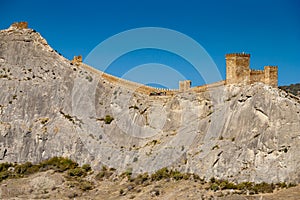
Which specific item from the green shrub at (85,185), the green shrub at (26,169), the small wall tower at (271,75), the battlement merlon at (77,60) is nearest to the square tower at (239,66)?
the small wall tower at (271,75)

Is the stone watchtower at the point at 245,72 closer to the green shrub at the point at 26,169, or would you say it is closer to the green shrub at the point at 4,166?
the green shrub at the point at 26,169

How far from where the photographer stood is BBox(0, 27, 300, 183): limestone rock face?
48625mm

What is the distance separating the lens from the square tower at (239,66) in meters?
50.9

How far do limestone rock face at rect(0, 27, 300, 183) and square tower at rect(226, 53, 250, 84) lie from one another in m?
0.78

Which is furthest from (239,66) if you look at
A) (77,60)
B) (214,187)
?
(77,60)

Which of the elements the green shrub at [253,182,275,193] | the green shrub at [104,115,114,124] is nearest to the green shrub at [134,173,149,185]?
the green shrub at [104,115,114,124]

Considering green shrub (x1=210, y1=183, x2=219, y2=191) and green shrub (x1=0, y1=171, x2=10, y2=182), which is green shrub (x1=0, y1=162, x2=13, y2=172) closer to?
green shrub (x1=0, y1=171, x2=10, y2=182)

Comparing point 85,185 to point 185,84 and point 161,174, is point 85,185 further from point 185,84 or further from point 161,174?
point 185,84

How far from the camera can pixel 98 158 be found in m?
58.1

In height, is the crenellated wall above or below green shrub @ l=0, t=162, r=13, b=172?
above

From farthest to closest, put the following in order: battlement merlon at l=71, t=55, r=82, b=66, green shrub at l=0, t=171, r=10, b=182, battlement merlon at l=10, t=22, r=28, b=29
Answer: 1. battlement merlon at l=10, t=22, r=28, b=29
2. battlement merlon at l=71, t=55, r=82, b=66
3. green shrub at l=0, t=171, r=10, b=182

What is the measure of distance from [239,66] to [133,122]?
1204cm

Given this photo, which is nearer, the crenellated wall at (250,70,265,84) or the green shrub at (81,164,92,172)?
the crenellated wall at (250,70,265,84)

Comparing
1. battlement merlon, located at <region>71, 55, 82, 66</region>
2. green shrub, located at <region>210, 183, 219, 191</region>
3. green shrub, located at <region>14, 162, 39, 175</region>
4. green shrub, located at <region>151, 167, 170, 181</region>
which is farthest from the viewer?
battlement merlon, located at <region>71, 55, 82, 66</region>
